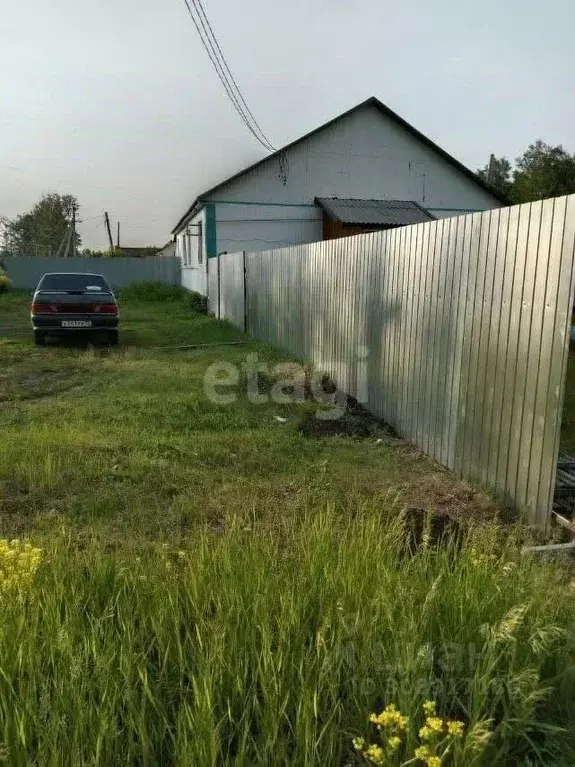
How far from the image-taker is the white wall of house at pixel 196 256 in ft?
64.7

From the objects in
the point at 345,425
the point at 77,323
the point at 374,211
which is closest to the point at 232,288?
the point at 77,323

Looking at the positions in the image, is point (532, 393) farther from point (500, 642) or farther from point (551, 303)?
point (500, 642)

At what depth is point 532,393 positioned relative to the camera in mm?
3426

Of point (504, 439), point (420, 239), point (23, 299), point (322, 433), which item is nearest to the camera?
point (504, 439)

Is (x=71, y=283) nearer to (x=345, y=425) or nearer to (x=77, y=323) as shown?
(x=77, y=323)

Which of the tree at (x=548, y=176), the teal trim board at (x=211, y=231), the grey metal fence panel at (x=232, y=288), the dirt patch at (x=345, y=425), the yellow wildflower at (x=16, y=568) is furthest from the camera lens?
the tree at (x=548, y=176)

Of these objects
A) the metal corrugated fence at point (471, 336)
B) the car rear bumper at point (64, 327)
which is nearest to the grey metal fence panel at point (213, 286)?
the car rear bumper at point (64, 327)

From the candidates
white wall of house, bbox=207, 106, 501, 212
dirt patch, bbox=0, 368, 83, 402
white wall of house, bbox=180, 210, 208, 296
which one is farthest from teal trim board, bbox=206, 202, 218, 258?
dirt patch, bbox=0, 368, 83, 402

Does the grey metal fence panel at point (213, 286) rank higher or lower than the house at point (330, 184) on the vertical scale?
lower

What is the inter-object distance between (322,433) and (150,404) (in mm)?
2039

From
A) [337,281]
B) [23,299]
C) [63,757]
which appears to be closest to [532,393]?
[63,757]

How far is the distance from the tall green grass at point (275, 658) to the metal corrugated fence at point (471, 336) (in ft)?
4.20

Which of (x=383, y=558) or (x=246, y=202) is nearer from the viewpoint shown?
(x=383, y=558)

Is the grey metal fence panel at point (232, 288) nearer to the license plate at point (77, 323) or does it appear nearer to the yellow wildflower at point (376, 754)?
the license plate at point (77, 323)
